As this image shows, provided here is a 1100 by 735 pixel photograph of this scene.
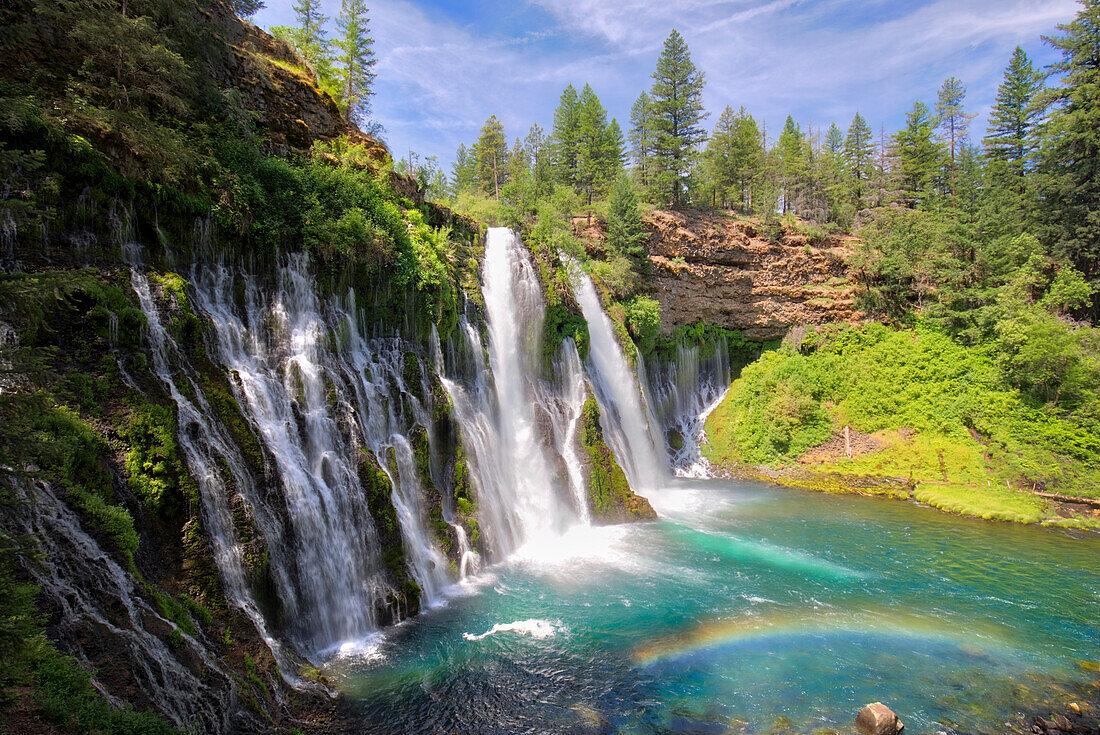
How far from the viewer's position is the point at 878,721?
8.60 metres

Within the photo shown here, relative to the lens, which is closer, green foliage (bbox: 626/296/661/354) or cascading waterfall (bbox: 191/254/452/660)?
cascading waterfall (bbox: 191/254/452/660)

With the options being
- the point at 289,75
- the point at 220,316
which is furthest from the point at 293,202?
the point at 289,75

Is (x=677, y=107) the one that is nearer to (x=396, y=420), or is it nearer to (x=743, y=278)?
(x=743, y=278)

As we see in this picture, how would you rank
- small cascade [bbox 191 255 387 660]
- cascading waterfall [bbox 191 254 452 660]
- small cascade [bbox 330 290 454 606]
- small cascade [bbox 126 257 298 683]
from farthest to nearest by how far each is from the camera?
small cascade [bbox 330 290 454 606]
cascading waterfall [bbox 191 254 452 660]
small cascade [bbox 191 255 387 660]
small cascade [bbox 126 257 298 683]

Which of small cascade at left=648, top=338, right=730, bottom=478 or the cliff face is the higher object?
the cliff face

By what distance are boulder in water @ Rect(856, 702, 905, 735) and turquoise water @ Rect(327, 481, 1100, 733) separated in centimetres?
30

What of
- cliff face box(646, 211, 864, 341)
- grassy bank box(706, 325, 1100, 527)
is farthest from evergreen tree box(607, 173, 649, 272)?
grassy bank box(706, 325, 1100, 527)

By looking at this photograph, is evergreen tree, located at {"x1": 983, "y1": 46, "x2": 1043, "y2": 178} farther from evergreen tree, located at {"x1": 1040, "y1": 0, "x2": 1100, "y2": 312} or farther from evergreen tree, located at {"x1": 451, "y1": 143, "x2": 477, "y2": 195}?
evergreen tree, located at {"x1": 451, "y1": 143, "x2": 477, "y2": 195}

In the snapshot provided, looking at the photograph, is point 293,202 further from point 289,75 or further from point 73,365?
point 73,365

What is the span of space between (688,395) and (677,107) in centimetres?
2193

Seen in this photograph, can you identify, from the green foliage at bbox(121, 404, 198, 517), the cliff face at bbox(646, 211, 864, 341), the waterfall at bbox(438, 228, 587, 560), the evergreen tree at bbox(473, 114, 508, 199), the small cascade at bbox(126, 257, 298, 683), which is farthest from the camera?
the evergreen tree at bbox(473, 114, 508, 199)

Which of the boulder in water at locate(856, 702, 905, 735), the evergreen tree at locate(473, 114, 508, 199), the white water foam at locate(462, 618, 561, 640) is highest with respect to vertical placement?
the evergreen tree at locate(473, 114, 508, 199)

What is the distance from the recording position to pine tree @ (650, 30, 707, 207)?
3809 centimetres

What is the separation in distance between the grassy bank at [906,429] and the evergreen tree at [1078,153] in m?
7.88
